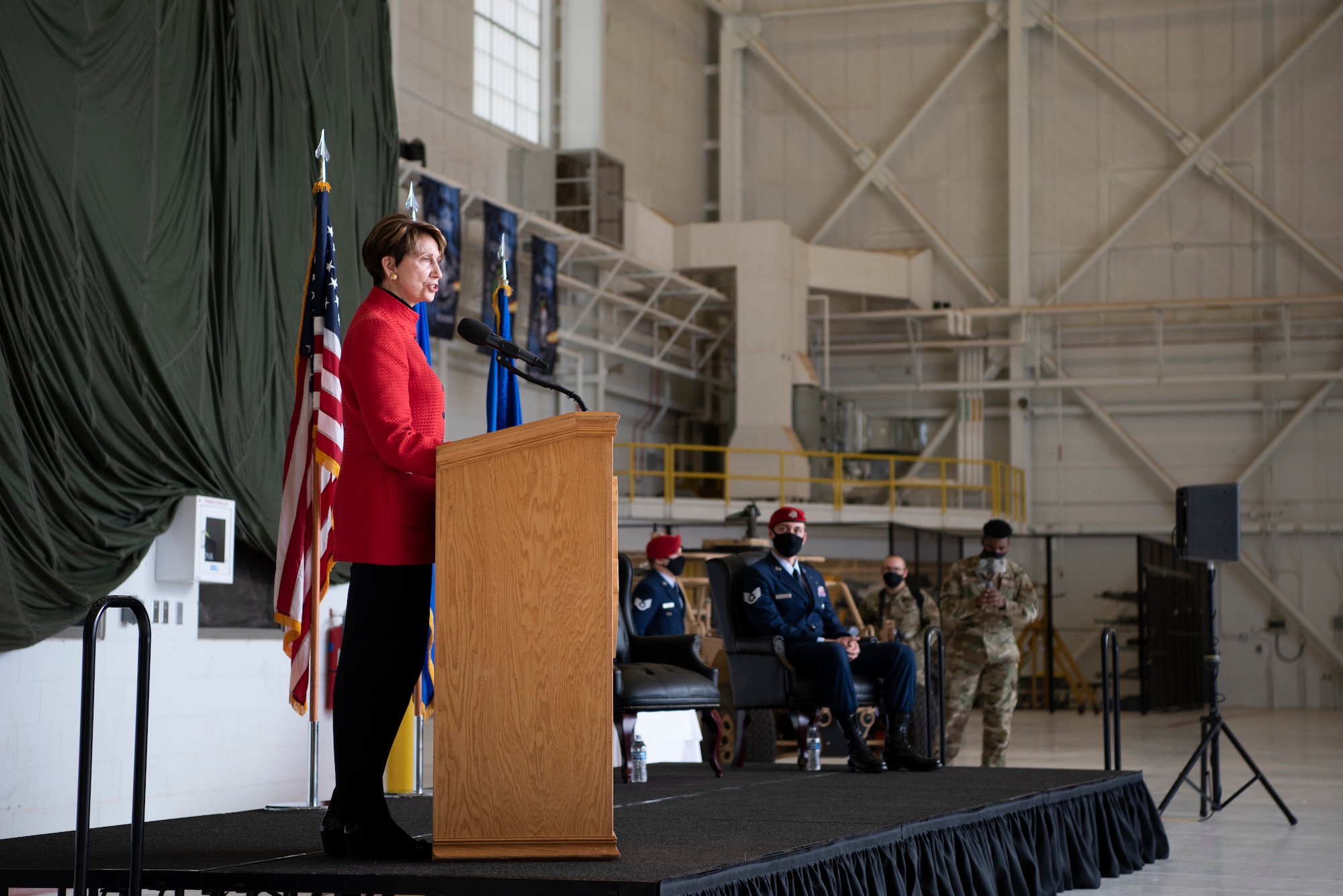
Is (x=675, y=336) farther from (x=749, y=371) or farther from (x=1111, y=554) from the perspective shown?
(x=1111, y=554)

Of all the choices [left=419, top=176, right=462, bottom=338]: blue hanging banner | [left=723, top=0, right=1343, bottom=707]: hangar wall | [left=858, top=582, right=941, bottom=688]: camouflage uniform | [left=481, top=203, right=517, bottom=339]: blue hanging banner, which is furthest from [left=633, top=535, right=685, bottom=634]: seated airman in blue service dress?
[left=723, top=0, right=1343, bottom=707]: hangar wall

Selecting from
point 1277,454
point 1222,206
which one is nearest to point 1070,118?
point 1222,206

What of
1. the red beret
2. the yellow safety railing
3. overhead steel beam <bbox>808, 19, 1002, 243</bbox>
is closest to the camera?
the red beret

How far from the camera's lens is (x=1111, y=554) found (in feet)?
69.9

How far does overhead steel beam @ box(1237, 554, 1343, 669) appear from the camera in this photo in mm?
20438

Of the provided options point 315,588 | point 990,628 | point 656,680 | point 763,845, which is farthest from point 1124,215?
point 763,845

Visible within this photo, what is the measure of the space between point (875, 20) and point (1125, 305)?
19.5 feet

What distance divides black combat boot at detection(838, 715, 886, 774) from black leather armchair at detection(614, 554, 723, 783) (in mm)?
607

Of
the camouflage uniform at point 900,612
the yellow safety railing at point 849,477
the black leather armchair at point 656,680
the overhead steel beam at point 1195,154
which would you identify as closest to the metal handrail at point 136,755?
the black leather armchair at point 656,680

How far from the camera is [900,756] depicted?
687cm

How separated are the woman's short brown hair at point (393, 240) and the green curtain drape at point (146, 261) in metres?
3.26

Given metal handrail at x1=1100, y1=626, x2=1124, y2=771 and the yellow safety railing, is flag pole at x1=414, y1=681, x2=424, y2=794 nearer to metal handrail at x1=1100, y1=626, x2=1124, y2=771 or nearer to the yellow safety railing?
metal handrail at x1=1100, y1=626, x2=1124, y2=771

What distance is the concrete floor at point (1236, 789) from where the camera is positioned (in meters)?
6.13

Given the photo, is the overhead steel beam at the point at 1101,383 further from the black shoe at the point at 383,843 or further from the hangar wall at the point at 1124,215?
the black shoe at the point at 383,843
